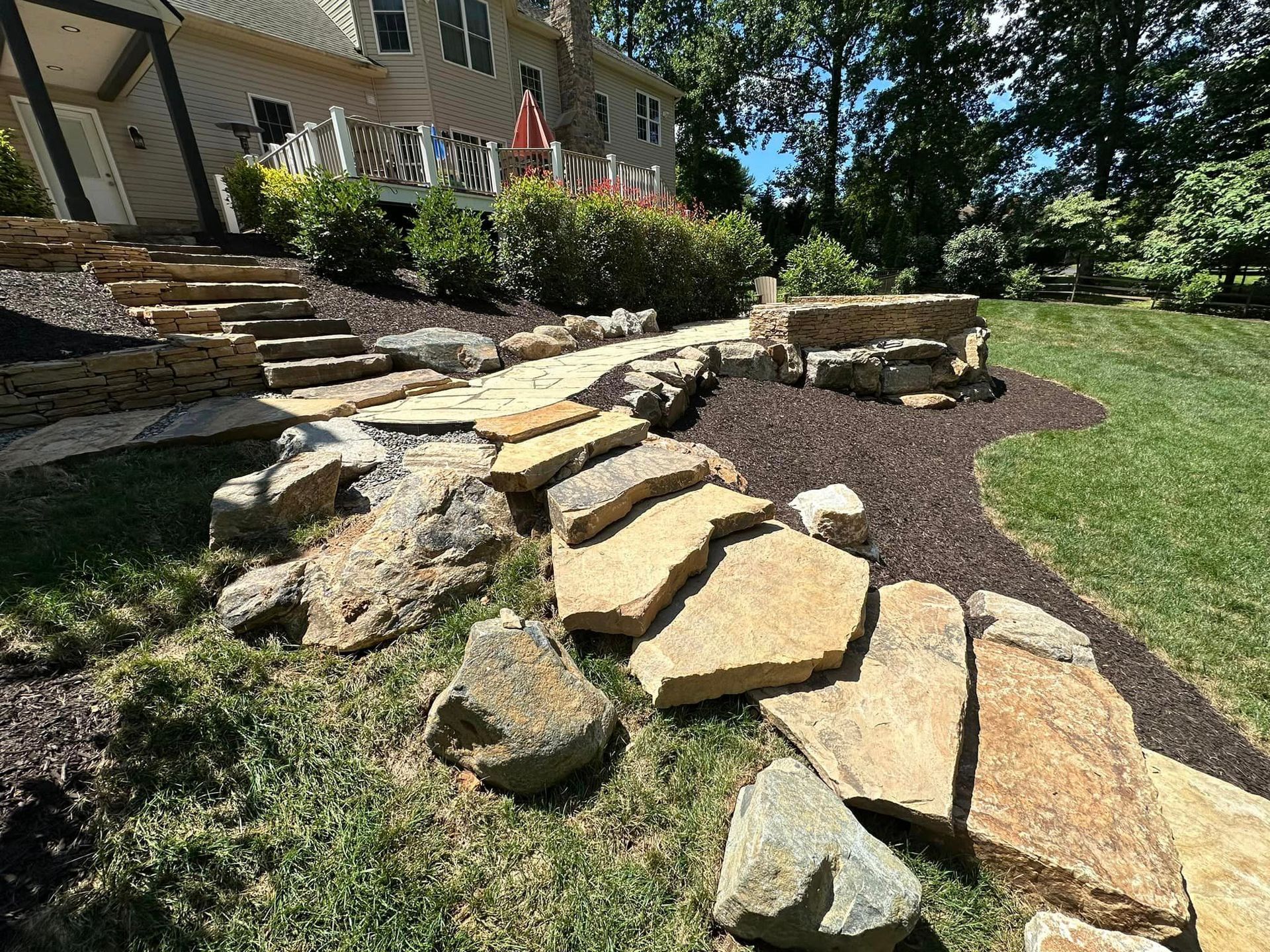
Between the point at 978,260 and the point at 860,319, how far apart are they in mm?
12100

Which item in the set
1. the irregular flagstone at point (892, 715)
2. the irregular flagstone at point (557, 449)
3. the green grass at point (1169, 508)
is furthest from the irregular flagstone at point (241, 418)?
the green grass at point (1169, 508)

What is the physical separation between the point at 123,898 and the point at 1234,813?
3.50 m

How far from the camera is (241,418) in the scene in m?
3.26

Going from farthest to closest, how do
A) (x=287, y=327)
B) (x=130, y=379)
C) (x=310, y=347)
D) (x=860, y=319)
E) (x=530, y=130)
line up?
(x=530, y=130)
(x=860, y=319)
(x=287, y=327)
(x=310, y=347)
(x=130, y=379)

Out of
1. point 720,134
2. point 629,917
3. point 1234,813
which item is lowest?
point 1234,813

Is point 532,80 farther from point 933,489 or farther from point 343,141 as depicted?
point 933,489

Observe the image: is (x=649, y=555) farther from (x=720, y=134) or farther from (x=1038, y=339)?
(x=720, y=134)

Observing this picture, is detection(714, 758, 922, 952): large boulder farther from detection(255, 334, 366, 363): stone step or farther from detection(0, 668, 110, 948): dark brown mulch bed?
detection(255, 334, 366, 363): stone step

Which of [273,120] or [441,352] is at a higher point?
[273,120]

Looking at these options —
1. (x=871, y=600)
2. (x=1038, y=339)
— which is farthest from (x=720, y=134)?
(x=871, y=600)

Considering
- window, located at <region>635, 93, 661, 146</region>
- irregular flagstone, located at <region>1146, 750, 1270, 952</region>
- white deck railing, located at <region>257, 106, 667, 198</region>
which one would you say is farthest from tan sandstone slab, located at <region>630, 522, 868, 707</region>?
window, located at <region>635, 93, 661, 146</region>

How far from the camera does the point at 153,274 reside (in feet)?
17.0

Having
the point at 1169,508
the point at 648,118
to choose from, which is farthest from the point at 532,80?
the point at 1169,508

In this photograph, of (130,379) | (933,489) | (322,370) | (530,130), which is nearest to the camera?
(130,379)
